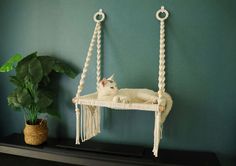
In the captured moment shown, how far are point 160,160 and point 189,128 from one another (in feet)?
1.03

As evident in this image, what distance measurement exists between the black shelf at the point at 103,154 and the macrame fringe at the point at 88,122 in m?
0.08

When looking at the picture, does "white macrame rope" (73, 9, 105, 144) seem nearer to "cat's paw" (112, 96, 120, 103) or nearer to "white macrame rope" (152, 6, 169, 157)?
"cat's paw" (112, 96, 120, 103)

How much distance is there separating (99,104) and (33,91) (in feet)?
1.81

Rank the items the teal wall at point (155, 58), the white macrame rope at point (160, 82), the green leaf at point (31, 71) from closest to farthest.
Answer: the white macrame rope at point (160, 82) → the teal wall at point (155, 58) → the green leaf at point (31, 71)

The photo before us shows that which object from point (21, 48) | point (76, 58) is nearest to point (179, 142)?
point (76, 58)

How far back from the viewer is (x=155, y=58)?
4.67 ft

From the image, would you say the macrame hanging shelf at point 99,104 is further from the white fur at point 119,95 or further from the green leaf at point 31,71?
the green leaf at point 31,71

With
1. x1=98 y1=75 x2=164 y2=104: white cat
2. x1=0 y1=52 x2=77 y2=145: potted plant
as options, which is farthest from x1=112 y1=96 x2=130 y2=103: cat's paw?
x1=0 y1=52 x2=77 y2=145: potted plant

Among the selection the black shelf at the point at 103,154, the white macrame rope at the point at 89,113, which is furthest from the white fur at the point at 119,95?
the black shelf at the point at 103,154

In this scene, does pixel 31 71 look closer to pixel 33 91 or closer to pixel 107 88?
pixel 33 91

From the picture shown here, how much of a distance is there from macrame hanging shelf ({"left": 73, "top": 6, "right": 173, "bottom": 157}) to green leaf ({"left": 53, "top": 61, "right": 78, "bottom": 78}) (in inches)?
7.0

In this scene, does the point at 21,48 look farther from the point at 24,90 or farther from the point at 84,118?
the point at 84,118

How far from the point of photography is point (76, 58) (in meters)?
1.60

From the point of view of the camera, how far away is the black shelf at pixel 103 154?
3.99ft
